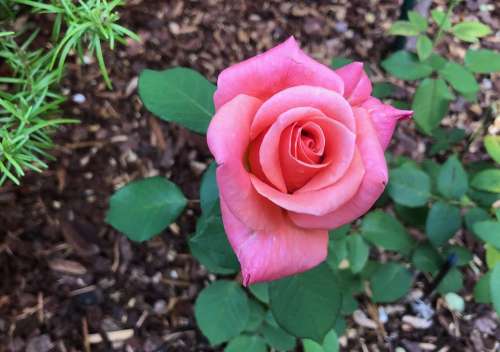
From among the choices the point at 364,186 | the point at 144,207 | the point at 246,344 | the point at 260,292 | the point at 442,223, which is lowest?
the point at 246,344

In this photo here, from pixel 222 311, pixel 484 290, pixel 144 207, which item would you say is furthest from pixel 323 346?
pixel 144 207

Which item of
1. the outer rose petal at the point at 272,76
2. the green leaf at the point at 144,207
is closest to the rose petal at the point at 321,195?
the outer rose petal at the point at 272,76

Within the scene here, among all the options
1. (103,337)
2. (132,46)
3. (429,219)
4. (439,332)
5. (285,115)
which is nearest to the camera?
(285,115)

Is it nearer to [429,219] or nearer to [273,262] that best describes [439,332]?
[429,219]

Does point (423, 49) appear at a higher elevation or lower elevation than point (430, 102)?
higher

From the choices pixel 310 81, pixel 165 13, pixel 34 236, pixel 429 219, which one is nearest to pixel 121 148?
pixel 34 236

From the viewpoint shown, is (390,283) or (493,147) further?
(390,283)

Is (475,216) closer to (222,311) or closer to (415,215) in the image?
(415,215)

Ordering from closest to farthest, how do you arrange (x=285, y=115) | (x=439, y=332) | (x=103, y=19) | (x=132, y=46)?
(x=285, y=115) < (x=103, y=19) < (x=439, y=332) < (x=132, y=46)
